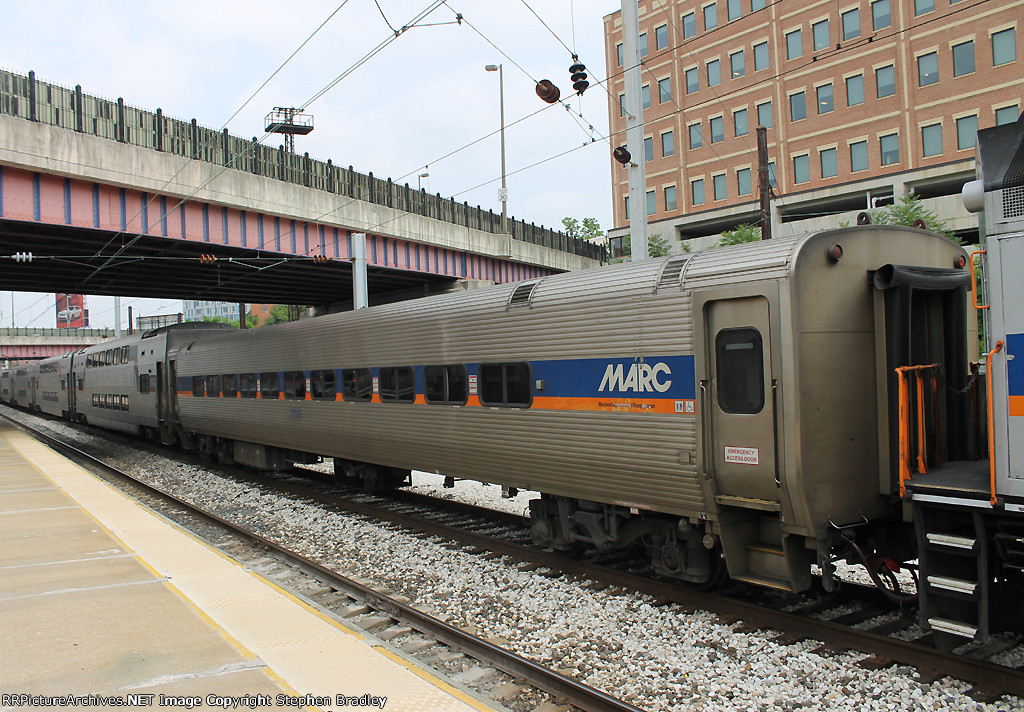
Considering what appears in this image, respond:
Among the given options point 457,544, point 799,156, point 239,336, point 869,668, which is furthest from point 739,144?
point 869,668

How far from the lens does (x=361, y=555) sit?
9.40 metres

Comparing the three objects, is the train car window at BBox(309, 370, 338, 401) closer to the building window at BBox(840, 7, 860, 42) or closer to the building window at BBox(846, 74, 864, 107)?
the building window at BBox(846, 74, 864, 107)

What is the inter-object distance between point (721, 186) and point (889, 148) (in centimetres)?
906

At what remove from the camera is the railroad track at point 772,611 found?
200 inches

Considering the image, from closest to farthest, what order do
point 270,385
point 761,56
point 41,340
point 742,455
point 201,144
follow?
point 742,455, point 270,385, point 201,144, point 761,56, point 41,340

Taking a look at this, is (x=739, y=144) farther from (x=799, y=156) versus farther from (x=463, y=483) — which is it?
(x=463, y=483)

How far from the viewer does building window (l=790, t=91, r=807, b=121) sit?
38.6 metres

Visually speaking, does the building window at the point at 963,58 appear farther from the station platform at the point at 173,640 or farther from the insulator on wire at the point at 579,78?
the station platform at the point at 173,640

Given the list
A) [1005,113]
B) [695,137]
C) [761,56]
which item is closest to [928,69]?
[1005,113]

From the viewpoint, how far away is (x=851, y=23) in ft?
119

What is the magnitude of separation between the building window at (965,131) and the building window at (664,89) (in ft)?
53.0

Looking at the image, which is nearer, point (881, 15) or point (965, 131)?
point (965, 131)

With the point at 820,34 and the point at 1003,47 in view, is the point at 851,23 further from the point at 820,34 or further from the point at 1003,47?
the point at 1003,47

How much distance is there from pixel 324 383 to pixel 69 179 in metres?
11.7
